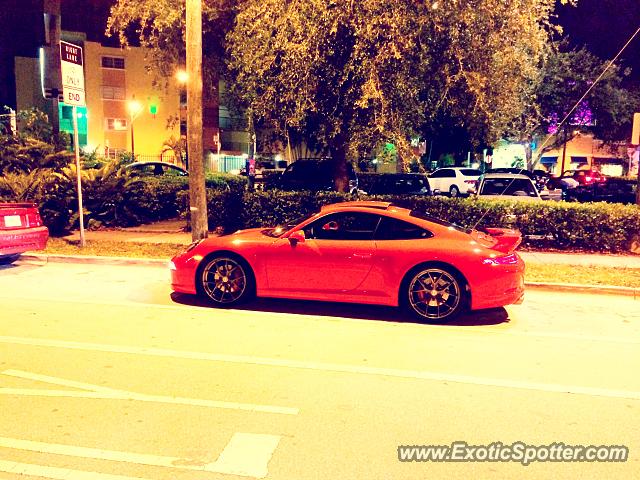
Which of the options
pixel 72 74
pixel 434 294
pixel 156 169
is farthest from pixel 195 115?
pixel 156 169

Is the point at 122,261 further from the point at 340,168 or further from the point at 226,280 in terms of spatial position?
the point at 340,168

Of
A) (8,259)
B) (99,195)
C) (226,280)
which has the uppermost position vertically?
(99,195)

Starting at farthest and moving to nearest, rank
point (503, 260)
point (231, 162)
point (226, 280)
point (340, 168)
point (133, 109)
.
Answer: point (231, 162) < point (133, 109) < point (340, 168) < point (226, 280) < point (503, 260)

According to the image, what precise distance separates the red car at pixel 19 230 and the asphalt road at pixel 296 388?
2074 mm

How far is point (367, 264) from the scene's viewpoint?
690 centimetres

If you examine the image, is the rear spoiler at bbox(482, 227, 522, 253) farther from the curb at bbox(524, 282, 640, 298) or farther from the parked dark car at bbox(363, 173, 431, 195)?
the parked dark car at bbox(363, 173, 431, 195)

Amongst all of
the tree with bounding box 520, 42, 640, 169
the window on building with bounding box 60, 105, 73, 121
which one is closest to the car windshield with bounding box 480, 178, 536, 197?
the tree with bounding box 520, 42, 640, 169

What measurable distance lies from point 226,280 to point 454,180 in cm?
2433

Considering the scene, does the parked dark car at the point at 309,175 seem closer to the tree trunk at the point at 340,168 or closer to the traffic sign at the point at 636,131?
the tree trunk at the point at 340,168

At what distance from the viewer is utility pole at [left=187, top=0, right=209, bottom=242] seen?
10062 mm

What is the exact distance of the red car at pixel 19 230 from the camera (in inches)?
365

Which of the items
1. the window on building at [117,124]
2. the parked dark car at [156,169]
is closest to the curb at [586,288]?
the parked dark car at [156,169]

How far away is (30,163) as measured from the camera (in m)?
14.4

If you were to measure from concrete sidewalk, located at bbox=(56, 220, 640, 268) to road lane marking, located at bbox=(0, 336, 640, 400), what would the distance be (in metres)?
6.04
